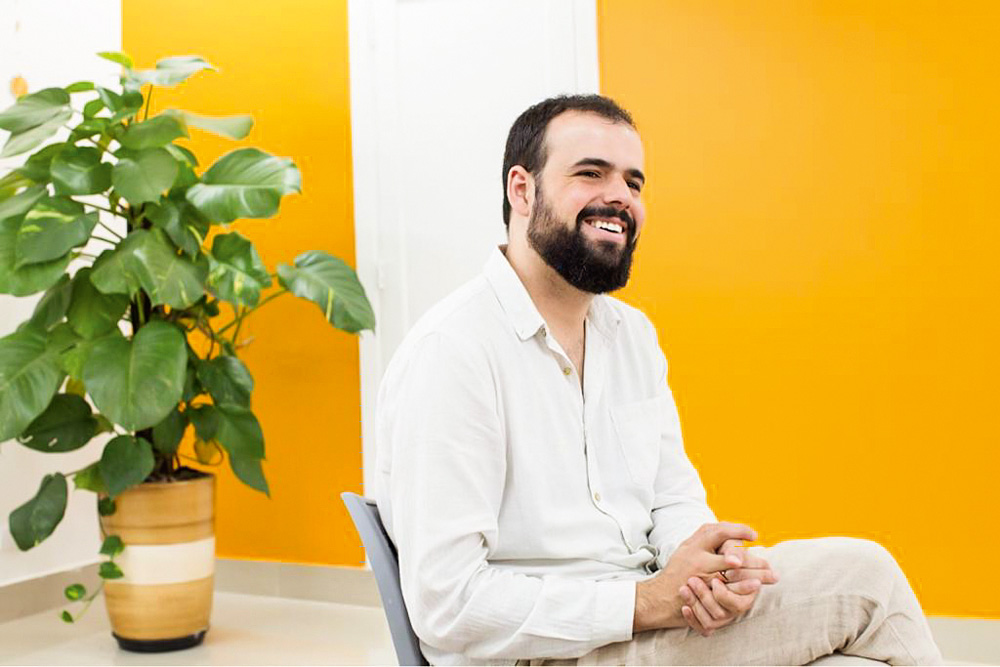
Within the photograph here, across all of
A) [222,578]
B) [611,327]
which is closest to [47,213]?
[222,578]

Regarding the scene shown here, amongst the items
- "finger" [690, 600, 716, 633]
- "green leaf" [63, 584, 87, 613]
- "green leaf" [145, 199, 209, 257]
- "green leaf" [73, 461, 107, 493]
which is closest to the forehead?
"finger" [690, 600, 716, 633]

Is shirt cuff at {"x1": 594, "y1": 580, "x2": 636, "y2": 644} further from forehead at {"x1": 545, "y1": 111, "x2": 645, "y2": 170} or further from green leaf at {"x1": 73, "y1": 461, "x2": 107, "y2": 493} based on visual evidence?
green leaf at {"x1": 73, "y1": 461, "x2": 107, "y2": 493}

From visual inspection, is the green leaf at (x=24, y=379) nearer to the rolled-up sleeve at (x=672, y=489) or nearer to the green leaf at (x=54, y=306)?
the green leaf at (x=54, y=306)

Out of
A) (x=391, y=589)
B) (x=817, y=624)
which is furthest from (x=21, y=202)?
(x=817, y=624)

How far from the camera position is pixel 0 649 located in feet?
11.9

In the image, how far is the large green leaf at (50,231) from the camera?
3.24m

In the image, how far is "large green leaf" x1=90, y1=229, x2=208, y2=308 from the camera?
3.27 metres

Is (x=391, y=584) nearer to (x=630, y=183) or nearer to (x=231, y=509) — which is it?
(x=630, y=183)

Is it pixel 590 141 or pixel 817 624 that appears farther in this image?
pixel 590 141

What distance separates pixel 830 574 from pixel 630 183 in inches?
30.2

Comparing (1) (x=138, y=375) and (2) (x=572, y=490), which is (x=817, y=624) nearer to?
(2) (x=572, y=490)

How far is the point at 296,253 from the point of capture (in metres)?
4.30

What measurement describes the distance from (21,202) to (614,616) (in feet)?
8.80

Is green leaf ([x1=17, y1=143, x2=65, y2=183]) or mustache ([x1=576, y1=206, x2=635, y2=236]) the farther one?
green leaf ([x1=17, y1=143, x2=65, y2=183])
